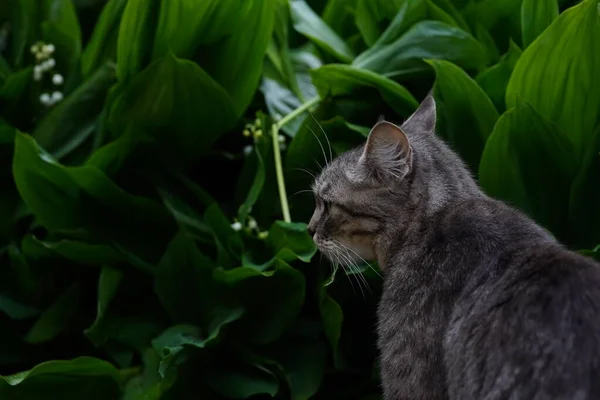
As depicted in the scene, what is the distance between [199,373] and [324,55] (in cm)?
84

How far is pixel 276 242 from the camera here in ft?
6.20

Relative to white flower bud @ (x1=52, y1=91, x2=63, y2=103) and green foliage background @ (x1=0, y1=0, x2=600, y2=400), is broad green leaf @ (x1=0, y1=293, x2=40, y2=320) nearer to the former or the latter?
green foliage background @ (x1=0, y1=0, x2=600, y2=400)

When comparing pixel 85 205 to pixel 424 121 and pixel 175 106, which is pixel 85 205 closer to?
pixel 175 106

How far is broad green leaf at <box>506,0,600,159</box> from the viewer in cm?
170

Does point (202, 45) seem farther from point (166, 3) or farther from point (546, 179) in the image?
point (546, 179)

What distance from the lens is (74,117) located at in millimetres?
2205

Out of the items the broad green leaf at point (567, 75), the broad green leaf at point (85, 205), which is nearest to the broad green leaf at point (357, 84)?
the broad green leaf at point (567, 75)

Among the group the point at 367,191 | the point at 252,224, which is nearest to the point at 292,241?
the point at 252,224

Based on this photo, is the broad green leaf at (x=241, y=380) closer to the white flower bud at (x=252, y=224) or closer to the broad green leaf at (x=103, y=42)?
the white flower bud at (x=252, y=224)

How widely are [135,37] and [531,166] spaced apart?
35.9 inches

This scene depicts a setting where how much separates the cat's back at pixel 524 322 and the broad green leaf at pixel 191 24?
2.80ft

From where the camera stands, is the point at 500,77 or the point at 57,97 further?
the point at 57,97

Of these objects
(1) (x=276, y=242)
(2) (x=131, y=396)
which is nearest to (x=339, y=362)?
(1) (x=276, y=242)

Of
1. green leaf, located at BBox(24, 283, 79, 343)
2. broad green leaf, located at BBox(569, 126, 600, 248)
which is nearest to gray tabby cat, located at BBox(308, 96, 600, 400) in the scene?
broad green leaf, located at BBox(569, 126, 600, 248)
